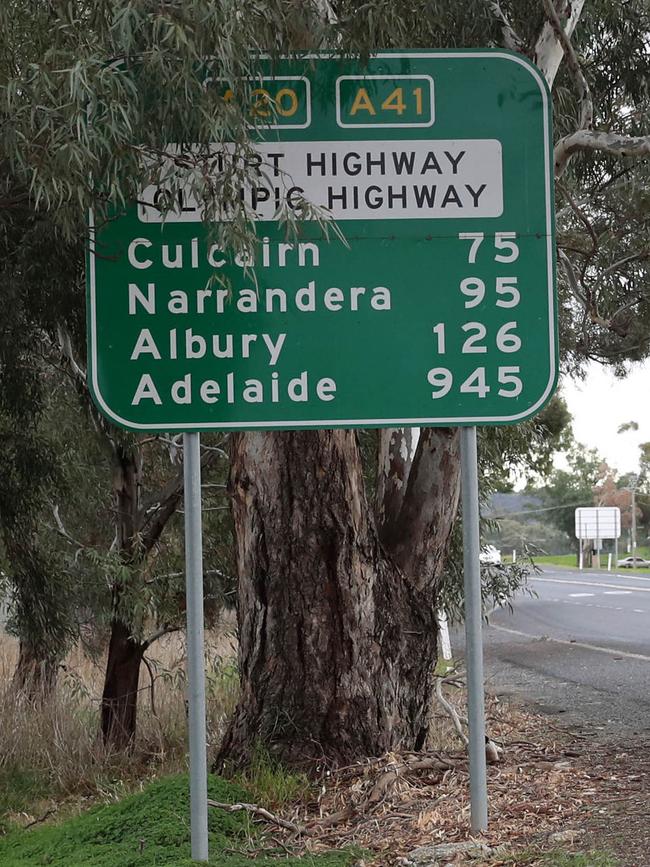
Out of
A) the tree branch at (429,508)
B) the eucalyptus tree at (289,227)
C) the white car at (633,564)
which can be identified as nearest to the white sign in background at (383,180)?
the eucalyptus tree at (289,227)

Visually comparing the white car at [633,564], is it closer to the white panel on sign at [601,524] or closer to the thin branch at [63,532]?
the white panel on sign at [601,524]

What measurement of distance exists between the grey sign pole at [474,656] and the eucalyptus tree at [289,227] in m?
1.39

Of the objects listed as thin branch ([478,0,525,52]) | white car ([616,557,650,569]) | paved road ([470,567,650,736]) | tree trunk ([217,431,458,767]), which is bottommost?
white car ([616,557,650,569])

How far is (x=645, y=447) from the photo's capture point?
79250 millimetres

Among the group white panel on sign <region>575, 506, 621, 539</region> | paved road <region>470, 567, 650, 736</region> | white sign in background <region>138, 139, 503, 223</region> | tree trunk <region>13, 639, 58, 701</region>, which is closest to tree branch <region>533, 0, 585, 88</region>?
white sign in background <region>138, 139, 503, 223</region>

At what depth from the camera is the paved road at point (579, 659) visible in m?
10.3

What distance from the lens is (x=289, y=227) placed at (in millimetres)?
4809

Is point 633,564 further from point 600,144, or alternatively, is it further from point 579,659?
point 600,144

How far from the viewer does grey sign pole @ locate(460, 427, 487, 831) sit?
15.9 feet

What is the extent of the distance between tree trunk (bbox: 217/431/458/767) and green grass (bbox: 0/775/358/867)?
0.61 metres

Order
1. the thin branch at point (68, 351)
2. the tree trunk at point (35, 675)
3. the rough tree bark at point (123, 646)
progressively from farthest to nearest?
the tree trunk at point (35, 675), the rough tree bark at point (123, 646), the thin branch at point (68, 351)

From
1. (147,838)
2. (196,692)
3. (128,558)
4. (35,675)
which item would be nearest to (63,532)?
(128,558)

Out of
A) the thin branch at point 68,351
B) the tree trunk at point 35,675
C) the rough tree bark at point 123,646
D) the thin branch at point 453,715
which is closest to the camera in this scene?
the thin branch at point 453,715

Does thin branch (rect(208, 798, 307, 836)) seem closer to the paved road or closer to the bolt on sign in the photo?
the bolt on sign
